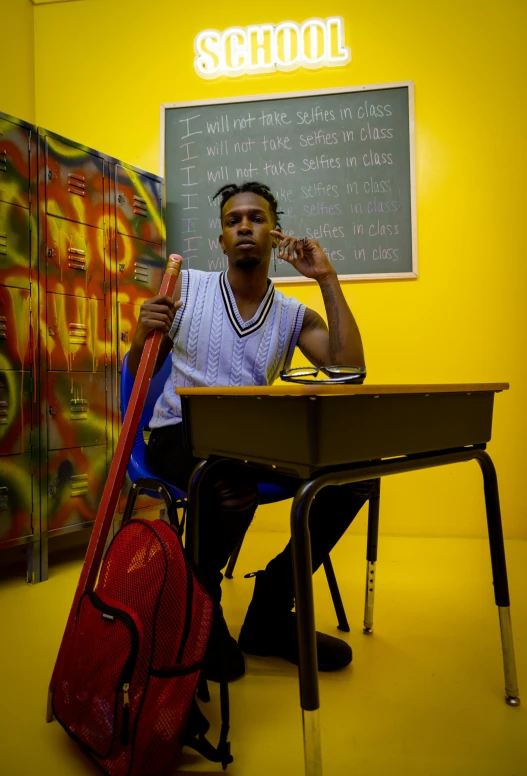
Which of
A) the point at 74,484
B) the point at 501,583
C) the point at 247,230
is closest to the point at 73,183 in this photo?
the point at 247,230

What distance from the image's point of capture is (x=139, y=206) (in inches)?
105

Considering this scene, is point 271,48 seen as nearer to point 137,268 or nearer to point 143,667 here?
point 137,268

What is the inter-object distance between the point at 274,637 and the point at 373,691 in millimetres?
284

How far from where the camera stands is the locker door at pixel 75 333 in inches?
89.7

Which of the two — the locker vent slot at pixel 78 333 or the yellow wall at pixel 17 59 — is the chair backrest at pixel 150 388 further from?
the yellow wall at pixel 17 59

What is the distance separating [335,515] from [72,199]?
1.71 meters

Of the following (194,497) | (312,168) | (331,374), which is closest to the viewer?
(331,374)

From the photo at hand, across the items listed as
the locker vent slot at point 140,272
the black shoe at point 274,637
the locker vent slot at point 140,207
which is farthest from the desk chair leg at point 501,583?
the locker vent slot at point 140,207

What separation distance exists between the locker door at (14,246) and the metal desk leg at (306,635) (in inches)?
65.3

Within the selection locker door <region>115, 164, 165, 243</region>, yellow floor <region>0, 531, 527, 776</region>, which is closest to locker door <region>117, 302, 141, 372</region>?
locker door <region>115, 164, 165, 243</region>

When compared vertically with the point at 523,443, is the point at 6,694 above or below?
below

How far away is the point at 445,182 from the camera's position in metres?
2.72

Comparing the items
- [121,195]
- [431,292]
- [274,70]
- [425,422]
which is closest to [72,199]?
[121,195]

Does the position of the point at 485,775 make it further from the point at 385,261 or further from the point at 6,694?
the point at 385,261
